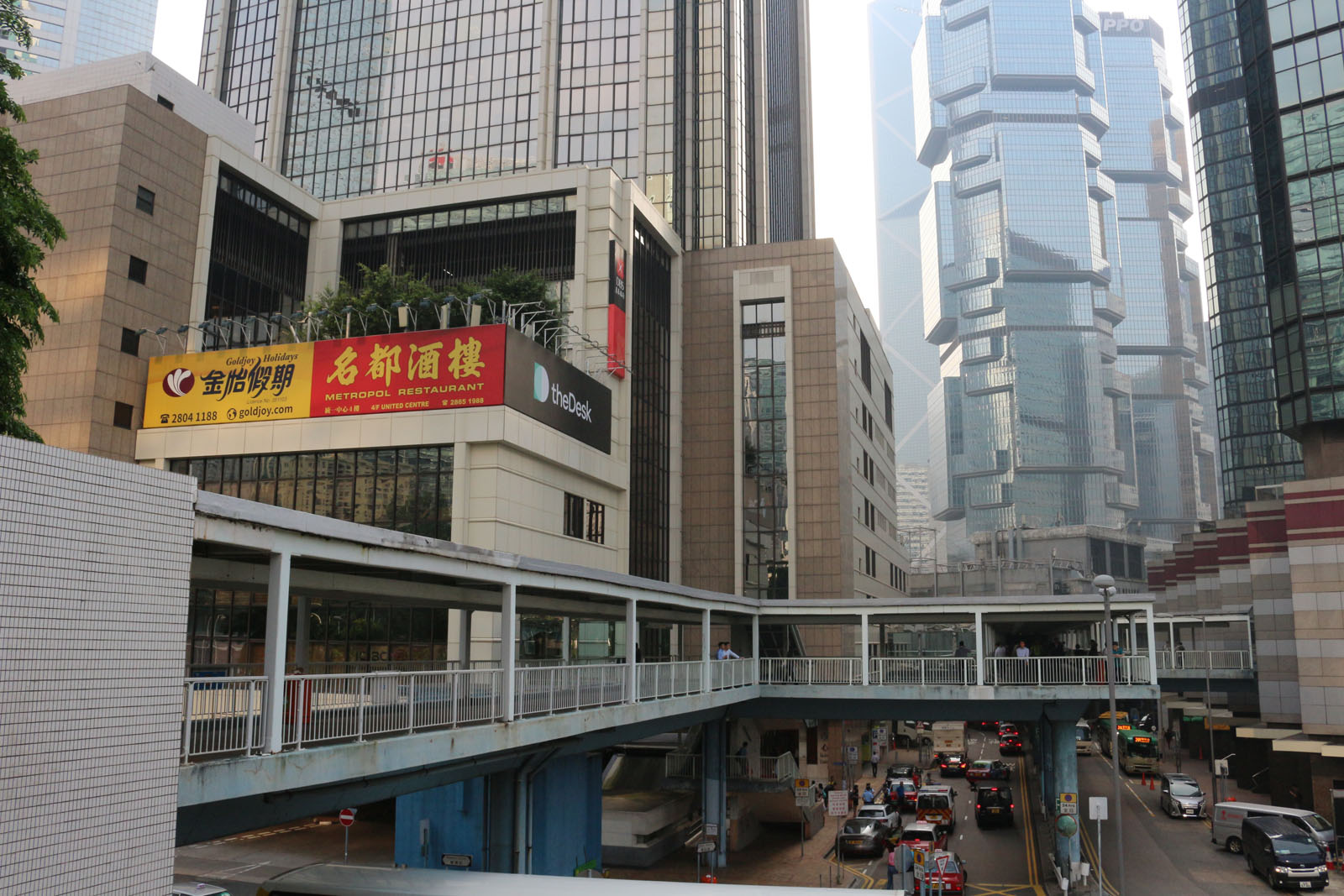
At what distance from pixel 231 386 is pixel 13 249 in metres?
21.2

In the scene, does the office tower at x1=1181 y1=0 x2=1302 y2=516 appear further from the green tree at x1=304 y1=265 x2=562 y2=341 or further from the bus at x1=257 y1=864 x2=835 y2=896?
the bus at x1=257 y1=864 x2=835 y2=896

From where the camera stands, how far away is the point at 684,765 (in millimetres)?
41188

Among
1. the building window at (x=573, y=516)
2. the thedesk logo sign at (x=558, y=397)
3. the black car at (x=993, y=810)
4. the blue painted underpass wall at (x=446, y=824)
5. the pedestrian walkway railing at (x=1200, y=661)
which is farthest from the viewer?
the pedestrian walkway railing at (x=1200, y=661)

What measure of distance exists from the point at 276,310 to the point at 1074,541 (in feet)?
534

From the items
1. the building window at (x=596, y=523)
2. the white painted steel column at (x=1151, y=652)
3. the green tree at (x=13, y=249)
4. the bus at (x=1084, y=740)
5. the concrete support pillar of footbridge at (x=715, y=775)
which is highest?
the green tree at (x=13, y=249)

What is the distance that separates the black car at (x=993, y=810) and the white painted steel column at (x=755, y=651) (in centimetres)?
1388

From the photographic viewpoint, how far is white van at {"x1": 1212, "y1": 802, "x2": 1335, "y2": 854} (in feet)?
126

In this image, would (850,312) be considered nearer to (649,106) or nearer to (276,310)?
(649,106)

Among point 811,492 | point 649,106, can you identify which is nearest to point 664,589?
point 811,492

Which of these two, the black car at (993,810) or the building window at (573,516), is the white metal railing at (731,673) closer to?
the building window at (573,516)

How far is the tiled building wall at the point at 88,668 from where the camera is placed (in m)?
9.12

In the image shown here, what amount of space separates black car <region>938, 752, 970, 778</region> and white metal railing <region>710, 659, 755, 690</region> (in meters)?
34.2

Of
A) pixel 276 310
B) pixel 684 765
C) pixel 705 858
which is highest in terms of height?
pixel 276 310

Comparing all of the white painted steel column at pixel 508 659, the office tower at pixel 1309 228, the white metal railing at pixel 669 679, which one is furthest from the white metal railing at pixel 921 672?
the office tower at pixel 1309 228
